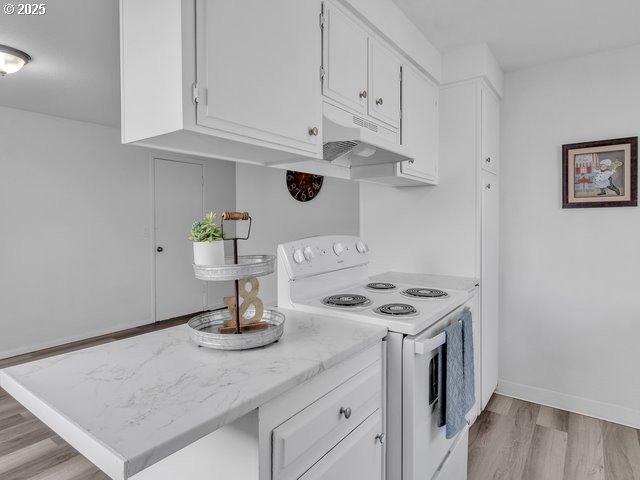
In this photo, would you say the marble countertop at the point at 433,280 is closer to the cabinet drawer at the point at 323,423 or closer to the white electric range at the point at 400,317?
the white electric range at the point at 400,317

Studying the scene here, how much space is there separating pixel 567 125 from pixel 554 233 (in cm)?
74

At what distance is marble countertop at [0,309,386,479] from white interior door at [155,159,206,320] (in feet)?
13.4

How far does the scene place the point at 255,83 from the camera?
1.27 meters

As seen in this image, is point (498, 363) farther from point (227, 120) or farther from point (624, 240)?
point (227, 120)

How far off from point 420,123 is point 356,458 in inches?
73.3

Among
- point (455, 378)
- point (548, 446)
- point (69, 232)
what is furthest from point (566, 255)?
point (69, 232)

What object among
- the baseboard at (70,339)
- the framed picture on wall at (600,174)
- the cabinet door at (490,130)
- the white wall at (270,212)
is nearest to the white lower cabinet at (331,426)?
the cabinet door at (490,130)

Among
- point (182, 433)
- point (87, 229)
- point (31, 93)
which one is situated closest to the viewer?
point (182, 433)

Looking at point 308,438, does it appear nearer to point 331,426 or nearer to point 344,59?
point 331,426

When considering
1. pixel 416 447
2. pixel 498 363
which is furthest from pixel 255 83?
pixel 498 363

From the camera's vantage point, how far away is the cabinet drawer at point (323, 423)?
92cm

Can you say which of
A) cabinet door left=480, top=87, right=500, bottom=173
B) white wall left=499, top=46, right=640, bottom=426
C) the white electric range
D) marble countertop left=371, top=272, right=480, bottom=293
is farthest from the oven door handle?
white wall left=499, top=46, right=640, bottom=426

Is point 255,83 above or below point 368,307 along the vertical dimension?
above

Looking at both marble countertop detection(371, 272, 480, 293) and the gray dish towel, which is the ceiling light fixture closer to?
marble countertop detection(371, 272, 480, 293)
